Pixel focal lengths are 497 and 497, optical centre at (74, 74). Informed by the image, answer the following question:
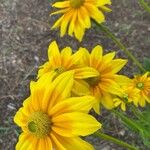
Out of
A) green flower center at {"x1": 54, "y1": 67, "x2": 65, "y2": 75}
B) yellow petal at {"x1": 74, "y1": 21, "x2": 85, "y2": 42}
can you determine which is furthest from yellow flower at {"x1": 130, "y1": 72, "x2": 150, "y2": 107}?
green flower center at {"x1": 54, "y1": 67, "x2": 65, "y2": 75}

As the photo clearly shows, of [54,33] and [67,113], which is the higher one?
[67,113]

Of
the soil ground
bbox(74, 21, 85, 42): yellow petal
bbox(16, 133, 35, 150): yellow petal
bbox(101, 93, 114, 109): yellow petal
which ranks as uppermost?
bbox(74, 21, 85, 42): yellow petal

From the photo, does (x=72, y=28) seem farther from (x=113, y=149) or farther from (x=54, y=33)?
(x=54, y=33)

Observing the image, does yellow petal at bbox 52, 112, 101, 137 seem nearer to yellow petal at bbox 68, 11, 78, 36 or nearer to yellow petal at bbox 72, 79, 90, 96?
yellow petal at bbox 72, 79, 90, 96

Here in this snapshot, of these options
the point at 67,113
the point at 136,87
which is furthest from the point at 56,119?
the point at 136,87

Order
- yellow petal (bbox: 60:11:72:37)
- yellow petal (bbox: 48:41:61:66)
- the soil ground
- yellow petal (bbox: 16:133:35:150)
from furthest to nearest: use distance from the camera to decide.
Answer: the soil ground < yellow petal (bbox: 60:11:72:37) < yellow petal (bbox: 48:41:61:66) < yellow petal (bbox: 16:133:35:150)

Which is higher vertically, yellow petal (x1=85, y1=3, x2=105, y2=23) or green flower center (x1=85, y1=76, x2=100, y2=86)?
yellow petal (x1=85, y1=3, x2=105, y2=23)

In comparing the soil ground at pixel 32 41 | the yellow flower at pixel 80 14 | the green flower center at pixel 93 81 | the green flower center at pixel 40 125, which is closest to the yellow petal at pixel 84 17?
the yellow flower at pixel 80 14
